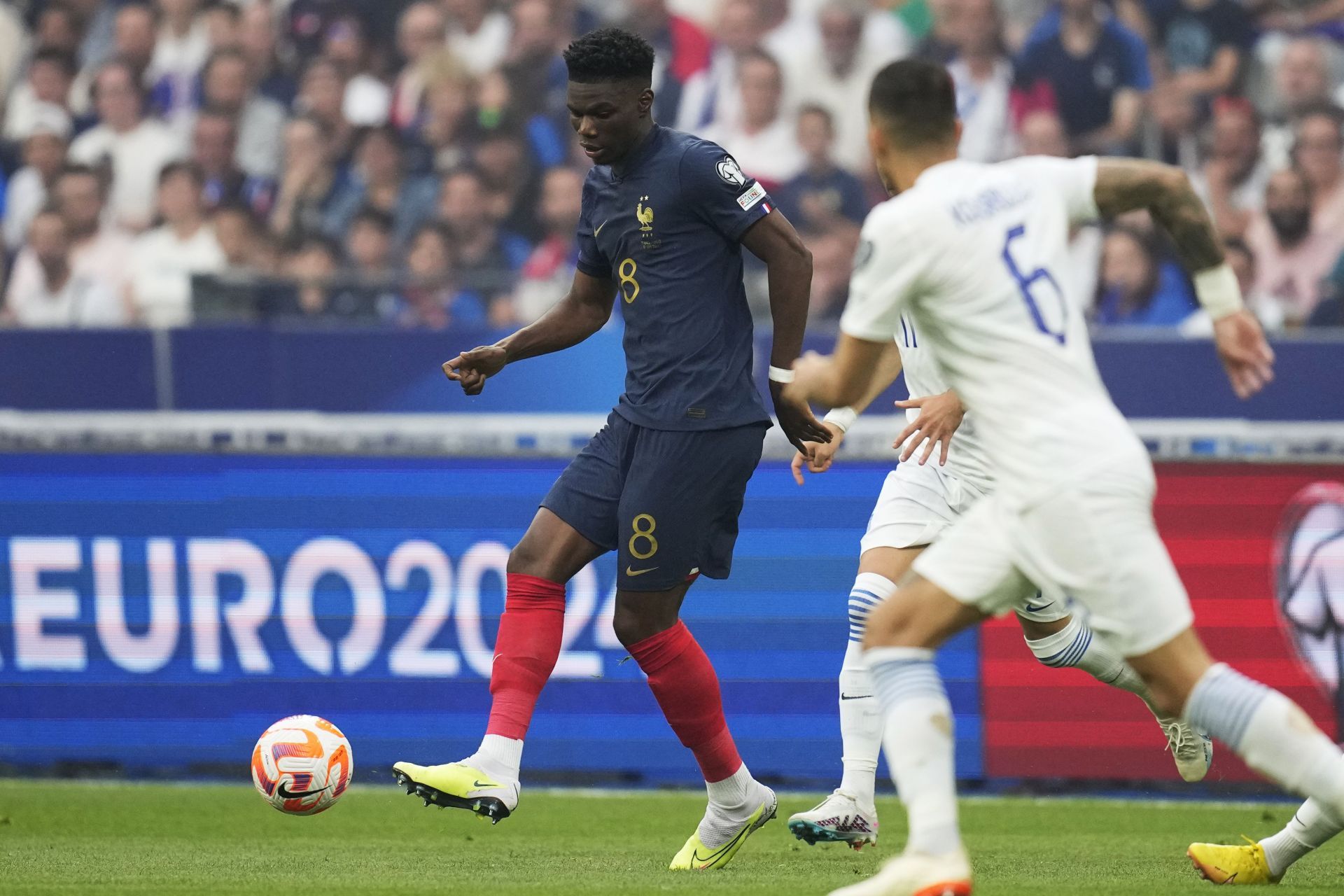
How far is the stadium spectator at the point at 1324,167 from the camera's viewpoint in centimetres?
1127

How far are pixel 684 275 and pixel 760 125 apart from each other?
7.15 meters

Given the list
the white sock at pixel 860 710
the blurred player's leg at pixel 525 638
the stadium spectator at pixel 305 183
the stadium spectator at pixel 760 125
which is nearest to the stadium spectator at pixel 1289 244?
the stadium spectator at pixel 760 125

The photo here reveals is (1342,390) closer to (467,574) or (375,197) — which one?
(467,574)

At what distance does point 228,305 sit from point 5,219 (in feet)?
14.0

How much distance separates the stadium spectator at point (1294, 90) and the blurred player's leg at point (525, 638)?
770 cm

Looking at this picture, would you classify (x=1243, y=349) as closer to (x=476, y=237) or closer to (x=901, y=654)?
(x=901, y=654)

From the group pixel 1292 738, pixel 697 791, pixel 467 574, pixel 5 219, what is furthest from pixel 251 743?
pixel 5 219

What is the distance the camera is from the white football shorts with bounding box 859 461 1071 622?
19.1 feet

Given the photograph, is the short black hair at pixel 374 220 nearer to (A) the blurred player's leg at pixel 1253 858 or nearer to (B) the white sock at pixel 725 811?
(B) the white sock at pixel 725 811

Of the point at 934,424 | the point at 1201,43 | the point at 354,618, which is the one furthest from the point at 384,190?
the point at 934,424

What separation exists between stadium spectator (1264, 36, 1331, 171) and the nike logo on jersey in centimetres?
831

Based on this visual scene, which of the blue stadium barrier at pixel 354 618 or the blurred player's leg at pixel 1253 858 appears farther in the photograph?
the blue stadium barrier at pixel 354 618

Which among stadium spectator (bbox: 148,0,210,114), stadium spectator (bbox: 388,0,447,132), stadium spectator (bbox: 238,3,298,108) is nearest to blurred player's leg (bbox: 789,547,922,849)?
stadium spectator (bbox: 388,0,447,132)

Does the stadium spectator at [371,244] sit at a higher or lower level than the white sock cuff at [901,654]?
lower
